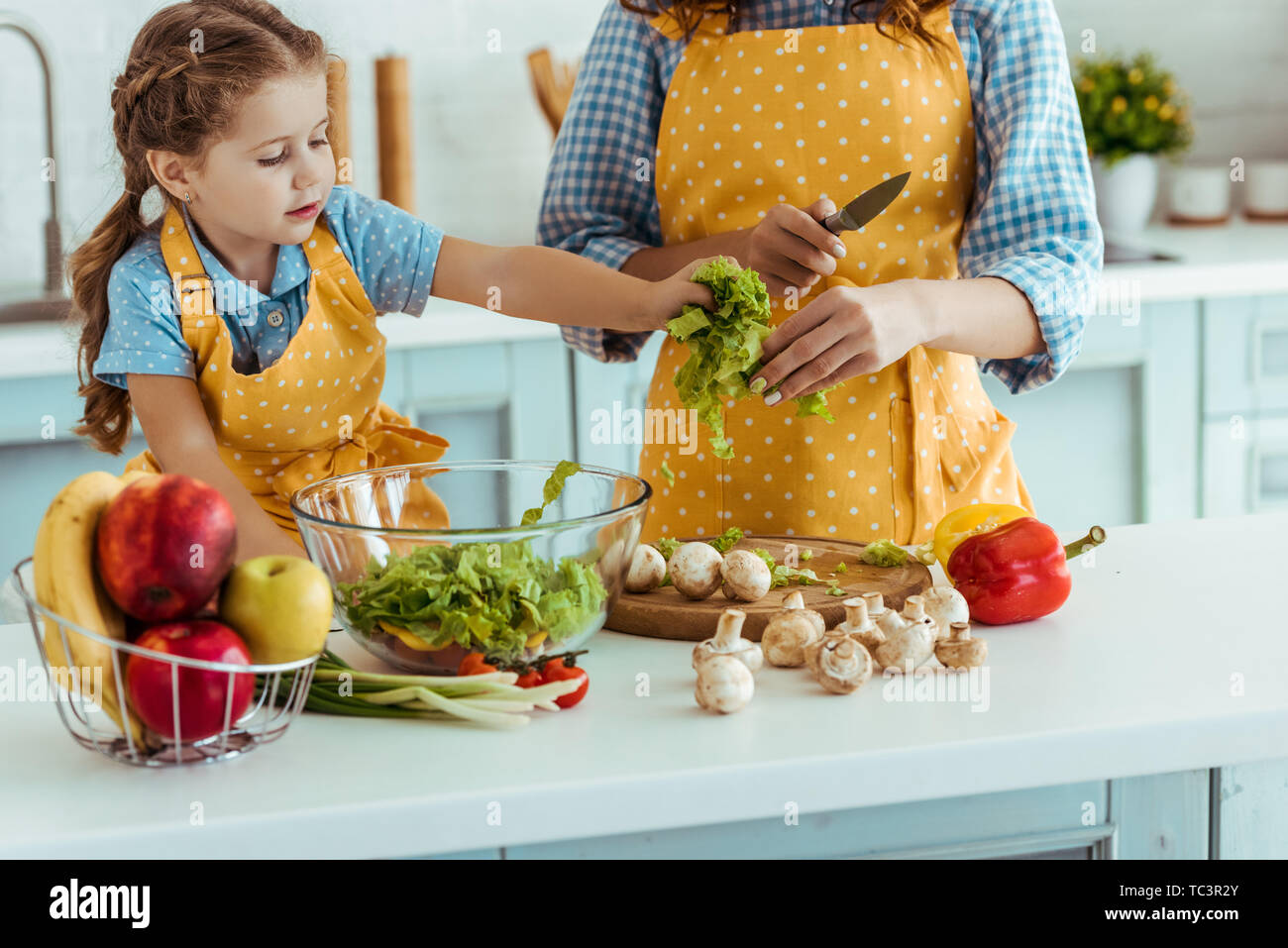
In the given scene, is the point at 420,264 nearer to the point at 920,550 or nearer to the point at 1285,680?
the point at 920,550

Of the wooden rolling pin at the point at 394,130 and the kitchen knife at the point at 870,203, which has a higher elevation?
the wooden rolling pin at the point at 394,130

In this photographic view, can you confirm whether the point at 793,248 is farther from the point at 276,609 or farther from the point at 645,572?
the point at 276,609

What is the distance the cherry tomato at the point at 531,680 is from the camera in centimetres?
90

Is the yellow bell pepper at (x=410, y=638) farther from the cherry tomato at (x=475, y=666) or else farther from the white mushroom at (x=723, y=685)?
the white mushroom at (x=723, y=685)

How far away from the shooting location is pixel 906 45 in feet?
4.70

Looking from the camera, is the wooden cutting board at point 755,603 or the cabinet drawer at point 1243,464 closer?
the wooden cutting board at point 755,603

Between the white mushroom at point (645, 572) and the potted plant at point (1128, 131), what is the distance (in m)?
2.20

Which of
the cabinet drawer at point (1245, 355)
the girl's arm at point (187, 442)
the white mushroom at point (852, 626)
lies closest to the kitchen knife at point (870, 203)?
the white mushroom at point (852, 626)

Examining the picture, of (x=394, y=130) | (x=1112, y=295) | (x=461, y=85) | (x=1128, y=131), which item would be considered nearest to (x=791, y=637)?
(x=1112, y=295)

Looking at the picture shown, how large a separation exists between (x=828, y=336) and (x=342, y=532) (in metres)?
0.48

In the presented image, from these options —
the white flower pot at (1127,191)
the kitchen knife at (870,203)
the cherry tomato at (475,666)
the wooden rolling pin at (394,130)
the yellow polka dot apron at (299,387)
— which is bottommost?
the cherry tomato at (475,666)

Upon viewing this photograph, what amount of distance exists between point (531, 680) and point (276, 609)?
193 millimetres

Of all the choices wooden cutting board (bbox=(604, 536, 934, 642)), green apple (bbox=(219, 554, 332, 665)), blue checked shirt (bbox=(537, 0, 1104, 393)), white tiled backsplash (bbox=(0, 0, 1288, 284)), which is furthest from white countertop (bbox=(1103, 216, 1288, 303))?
green apple (bbox=(219, 554, 332, 665))

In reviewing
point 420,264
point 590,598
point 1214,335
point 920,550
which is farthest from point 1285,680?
point 1214,335
